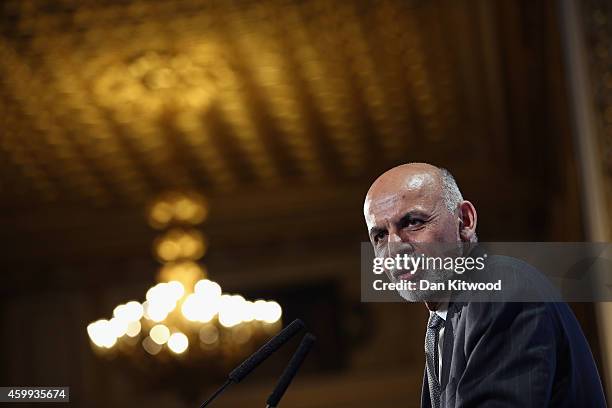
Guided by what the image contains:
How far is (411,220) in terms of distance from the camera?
174cm

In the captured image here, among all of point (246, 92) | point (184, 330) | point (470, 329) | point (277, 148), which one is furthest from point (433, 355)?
point (277, 148)

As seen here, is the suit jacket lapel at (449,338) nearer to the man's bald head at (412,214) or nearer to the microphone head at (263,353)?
the man's bald head at (412,214)

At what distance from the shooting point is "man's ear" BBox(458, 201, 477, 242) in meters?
1.82

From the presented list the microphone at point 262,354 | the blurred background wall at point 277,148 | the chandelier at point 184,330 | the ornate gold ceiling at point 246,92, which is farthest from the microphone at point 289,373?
the chandelier at point 184,330

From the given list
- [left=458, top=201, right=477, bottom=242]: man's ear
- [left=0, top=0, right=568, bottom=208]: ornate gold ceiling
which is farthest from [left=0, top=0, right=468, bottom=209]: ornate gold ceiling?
[left=458, top=201, right=477, bottom=242]: man's ear

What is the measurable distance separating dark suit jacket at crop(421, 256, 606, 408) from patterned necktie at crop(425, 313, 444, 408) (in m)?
0.10

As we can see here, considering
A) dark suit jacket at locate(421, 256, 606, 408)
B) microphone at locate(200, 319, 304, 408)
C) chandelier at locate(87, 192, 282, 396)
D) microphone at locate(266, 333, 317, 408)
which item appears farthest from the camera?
chandelier at locate(87, 192, 282, 396)

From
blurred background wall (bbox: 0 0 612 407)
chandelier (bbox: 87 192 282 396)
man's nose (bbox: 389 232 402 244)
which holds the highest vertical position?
blurred background wall (bbox: 0 0 612 407)

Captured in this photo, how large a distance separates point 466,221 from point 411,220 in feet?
0.50

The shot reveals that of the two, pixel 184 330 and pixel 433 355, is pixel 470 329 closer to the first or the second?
pixel 433 355

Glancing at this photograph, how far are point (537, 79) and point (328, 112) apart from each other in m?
1.70

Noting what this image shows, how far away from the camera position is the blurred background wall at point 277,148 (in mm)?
6609

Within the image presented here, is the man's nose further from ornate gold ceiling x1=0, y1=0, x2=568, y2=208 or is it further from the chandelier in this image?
the chandelier

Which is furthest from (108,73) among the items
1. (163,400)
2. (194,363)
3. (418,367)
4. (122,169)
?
(418,367)
